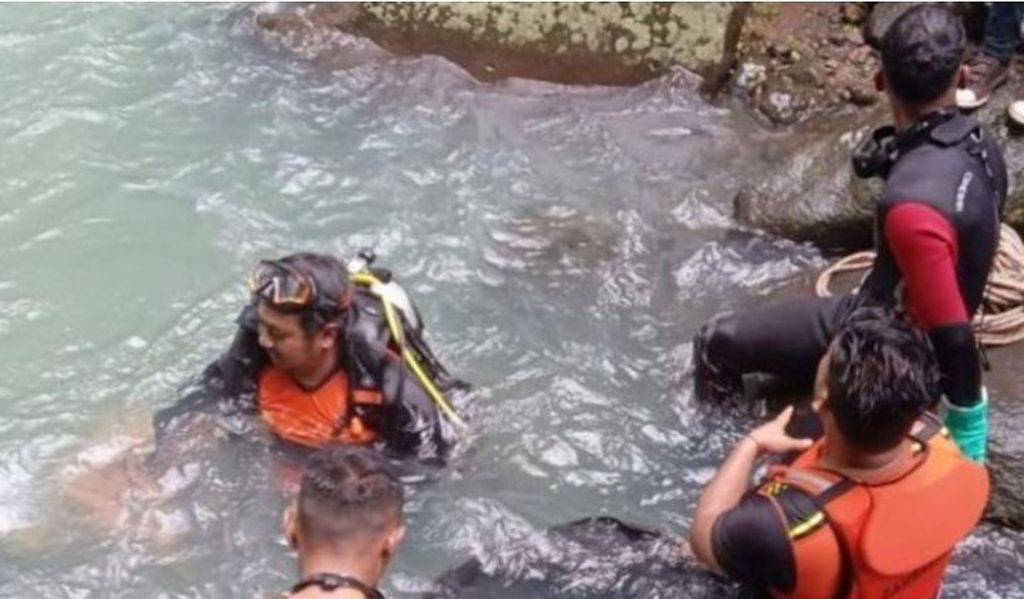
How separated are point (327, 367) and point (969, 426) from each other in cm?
250

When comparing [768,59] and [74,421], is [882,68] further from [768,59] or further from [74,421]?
[768,59]

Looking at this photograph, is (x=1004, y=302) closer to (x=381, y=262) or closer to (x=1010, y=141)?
(x=1010, y=141)

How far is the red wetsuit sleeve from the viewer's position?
4824mm

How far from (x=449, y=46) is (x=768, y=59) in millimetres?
2221

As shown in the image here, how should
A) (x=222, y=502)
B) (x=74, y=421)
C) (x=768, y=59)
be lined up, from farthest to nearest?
1. (x=768, y=59)
2. (x=74, y=421)
3. (x=222, y=502)

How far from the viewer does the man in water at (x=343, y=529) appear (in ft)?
12.3

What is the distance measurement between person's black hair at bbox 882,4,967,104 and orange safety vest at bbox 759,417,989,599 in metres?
1.27

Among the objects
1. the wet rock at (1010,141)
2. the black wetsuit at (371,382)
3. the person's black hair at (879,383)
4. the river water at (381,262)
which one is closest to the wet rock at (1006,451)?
the river water at (381,262)

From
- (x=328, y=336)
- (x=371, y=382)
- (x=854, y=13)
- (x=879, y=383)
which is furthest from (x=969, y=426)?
(x=854, y=13)

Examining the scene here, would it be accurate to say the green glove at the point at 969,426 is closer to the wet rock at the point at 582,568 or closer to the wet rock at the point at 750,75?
the wet rock at the point at 582,568

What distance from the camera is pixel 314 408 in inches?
234

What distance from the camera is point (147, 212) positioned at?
8555mm

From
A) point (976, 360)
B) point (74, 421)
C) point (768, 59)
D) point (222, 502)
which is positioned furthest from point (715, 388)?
point (768, 59)

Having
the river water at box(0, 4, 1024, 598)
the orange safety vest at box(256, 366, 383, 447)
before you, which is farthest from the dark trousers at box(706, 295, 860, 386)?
the orange safety vest at box(256, 366, 383, 447)
